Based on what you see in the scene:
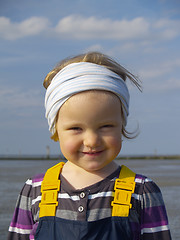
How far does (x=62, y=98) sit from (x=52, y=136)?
13.2 inches

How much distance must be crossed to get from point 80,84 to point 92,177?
57cm

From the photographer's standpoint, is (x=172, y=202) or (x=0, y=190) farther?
(x=0, y=190)

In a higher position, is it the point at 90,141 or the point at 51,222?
the point at 90,141

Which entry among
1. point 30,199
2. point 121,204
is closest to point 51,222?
point 30,199

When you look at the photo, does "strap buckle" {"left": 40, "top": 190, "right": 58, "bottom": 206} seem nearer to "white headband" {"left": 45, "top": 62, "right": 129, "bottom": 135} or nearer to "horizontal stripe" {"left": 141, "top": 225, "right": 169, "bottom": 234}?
"white headband" {"left": 45, "top": 62, "right": 129, "bottom": 135}

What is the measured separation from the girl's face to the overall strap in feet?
0.63

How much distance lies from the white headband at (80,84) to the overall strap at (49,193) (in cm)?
32

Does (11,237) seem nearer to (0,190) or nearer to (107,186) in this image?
(107,186)

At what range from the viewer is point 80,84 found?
7.11ft

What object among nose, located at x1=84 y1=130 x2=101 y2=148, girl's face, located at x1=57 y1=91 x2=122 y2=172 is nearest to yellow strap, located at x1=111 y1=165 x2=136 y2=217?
girl's face, located at x1=57 y1=91 x2=122 y2=172

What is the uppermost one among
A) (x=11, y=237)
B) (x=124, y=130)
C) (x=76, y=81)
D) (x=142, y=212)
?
(x=76, y=81)

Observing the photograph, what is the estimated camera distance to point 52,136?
2438 mm

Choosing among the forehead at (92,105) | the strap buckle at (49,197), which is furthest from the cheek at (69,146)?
the strap buckle at (49,197)

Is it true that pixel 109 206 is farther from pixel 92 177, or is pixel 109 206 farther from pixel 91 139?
pixel 91 139
